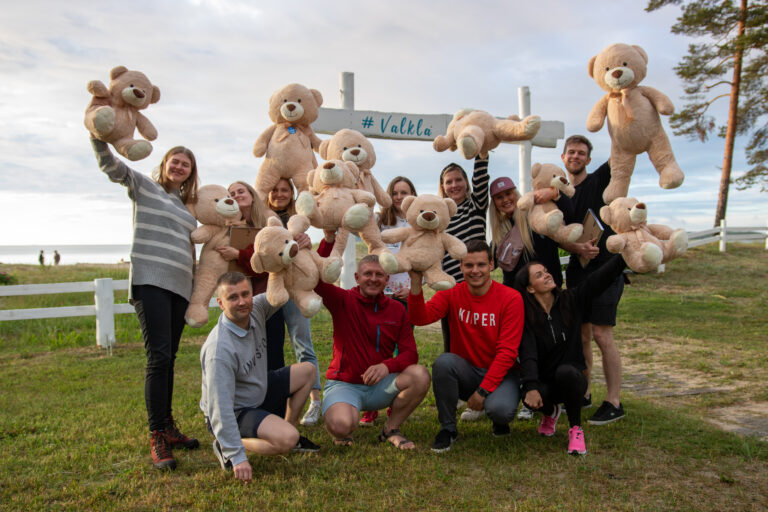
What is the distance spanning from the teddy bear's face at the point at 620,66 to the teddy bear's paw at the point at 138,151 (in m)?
2.84

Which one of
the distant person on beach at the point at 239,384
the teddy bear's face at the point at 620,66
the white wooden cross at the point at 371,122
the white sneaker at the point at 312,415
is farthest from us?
the white wooden cross at the point at 371,122

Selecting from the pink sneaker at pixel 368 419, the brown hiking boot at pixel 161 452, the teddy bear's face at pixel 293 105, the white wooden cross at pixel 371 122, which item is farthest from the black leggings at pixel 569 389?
the white wooden cross at pixel 371 122

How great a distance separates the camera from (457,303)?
3723 millimetres

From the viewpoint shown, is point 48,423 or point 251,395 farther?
point 48,423

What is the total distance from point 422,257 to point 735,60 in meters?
15.3

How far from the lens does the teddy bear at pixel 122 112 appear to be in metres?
3.15

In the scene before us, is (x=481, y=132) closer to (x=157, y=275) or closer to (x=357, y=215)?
(x=357, y=215)

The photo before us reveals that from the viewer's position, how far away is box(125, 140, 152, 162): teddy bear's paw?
10.6 ft

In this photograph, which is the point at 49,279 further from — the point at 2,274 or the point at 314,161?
the point at 314,161

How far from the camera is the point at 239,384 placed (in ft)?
10.5

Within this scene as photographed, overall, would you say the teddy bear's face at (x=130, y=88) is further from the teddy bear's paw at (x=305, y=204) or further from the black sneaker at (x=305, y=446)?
the black sneaker at (x=305, y=446)

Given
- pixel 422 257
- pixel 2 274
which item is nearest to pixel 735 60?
pixel 422 257

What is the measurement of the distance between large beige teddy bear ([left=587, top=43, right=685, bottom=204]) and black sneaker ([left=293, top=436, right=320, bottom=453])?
7.88 feet

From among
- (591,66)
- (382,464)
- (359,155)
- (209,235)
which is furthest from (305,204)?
(591,66)
